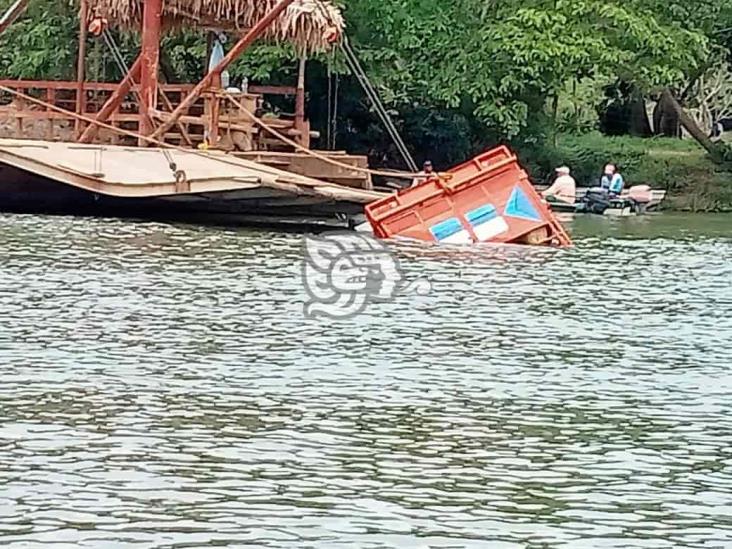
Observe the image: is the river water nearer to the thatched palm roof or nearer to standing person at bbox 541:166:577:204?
the thatched palm roof

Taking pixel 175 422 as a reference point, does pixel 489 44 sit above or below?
above

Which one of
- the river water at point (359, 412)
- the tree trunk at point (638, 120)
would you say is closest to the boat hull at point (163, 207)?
the river water at point (359, 412)

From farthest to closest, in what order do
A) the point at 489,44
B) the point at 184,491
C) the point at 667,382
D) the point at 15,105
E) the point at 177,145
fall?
1. the point at 489,44
2. the point at 15,105
3. the point at 177,145
4. the point at 667,382
5. the point at 184,491

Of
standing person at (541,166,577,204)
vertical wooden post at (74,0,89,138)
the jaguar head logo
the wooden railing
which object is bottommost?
the jaguar head logo

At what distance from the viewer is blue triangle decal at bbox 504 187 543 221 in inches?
1110

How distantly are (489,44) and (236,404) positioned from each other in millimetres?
28924

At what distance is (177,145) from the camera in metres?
31.6

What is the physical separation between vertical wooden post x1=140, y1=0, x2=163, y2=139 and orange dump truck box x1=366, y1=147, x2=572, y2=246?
16.7 feet

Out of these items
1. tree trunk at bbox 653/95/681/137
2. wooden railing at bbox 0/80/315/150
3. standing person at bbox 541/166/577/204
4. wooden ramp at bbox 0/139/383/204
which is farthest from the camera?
tree trunk at bbox 653/95/681/137

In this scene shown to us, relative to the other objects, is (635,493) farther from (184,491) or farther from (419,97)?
(419,97)

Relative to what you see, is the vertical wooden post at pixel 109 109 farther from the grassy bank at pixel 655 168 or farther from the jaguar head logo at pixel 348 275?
the grassy bank at pixel 655 168

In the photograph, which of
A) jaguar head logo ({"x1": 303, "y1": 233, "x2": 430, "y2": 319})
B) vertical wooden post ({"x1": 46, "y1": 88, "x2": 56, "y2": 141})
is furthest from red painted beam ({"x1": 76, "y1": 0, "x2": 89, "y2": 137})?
jaguar head logo ({"x1": 303, "y1": 233, "x2": 430, "y2": 319})

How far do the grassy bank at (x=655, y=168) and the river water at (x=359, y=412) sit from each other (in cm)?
2168

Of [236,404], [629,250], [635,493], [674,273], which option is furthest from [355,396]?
[629,250]
